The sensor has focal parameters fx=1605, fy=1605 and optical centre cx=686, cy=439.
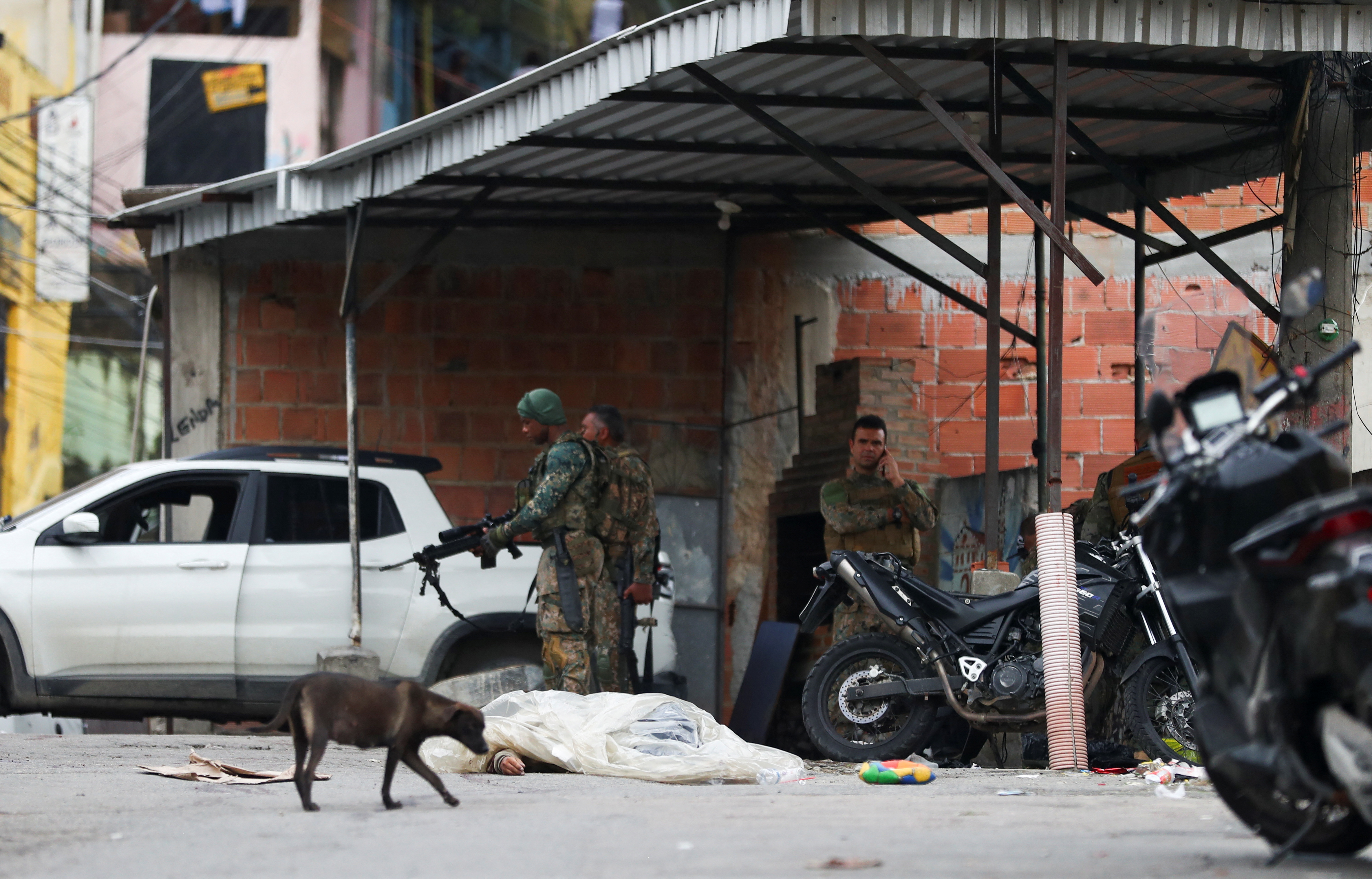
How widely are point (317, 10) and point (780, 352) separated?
19988 mm

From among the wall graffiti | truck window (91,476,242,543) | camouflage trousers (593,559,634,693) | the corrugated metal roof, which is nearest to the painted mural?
the corrugated metal roof

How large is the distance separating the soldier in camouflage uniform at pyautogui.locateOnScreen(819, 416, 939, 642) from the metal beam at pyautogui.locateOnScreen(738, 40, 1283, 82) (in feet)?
7.04

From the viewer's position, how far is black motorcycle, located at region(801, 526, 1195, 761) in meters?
7.17

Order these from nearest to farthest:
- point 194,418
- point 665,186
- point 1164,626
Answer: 1. point 1164,626
2. point 665,186
3. point 194,418

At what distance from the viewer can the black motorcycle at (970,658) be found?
7.17 m

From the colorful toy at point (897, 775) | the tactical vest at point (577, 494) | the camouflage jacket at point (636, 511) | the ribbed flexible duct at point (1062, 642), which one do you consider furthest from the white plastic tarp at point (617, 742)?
the camouflage jacket at point (636, 511)

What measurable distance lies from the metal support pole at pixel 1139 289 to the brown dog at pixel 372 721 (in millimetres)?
6167

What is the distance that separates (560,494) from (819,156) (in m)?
2.22

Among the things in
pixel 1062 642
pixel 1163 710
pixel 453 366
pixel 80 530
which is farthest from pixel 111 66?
pixel 1163 710

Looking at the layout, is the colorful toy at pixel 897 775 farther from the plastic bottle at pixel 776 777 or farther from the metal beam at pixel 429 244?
the metal beam at pixel 429 244

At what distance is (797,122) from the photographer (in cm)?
903

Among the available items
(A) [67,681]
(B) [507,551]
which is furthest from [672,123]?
(A) [67,681]

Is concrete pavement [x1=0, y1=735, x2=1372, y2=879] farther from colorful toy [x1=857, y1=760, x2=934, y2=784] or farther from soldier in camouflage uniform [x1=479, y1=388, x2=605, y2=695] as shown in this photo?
soldier in camouflage uniform [x1=479, y1=388, x2=605, y2=695]

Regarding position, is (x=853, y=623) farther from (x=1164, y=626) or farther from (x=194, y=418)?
(x=194, y=418)
